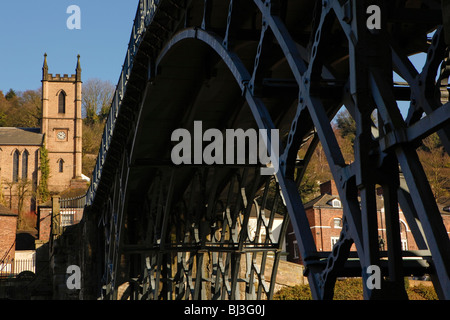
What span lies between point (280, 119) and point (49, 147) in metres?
70.8

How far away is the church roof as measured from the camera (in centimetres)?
8262

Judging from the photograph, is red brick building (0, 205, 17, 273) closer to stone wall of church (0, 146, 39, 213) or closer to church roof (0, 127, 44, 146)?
stone wall of church (0, 146, 39, 213)

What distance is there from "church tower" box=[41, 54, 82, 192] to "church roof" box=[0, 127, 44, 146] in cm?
101

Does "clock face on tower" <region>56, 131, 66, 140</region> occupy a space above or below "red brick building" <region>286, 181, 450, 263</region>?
above

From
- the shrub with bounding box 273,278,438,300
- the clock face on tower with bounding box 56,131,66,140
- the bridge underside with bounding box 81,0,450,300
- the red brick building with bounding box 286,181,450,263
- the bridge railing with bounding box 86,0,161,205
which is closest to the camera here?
the bridge underside with bounding box 81,0,450,300

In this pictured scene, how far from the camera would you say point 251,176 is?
21984 mm

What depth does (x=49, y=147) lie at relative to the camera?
8431 centimetres

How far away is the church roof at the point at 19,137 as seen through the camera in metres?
82.6

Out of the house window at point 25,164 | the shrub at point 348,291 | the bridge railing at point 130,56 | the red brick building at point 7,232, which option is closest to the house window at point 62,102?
the house window at point 25,164

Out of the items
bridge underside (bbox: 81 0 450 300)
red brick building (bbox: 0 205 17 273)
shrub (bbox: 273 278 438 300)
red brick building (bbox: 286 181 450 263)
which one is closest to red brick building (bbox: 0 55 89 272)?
red brick building (bbox: 0 205 17 273)

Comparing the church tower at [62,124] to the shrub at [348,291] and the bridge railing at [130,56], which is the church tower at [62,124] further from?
the bridge railing at [130,56]
